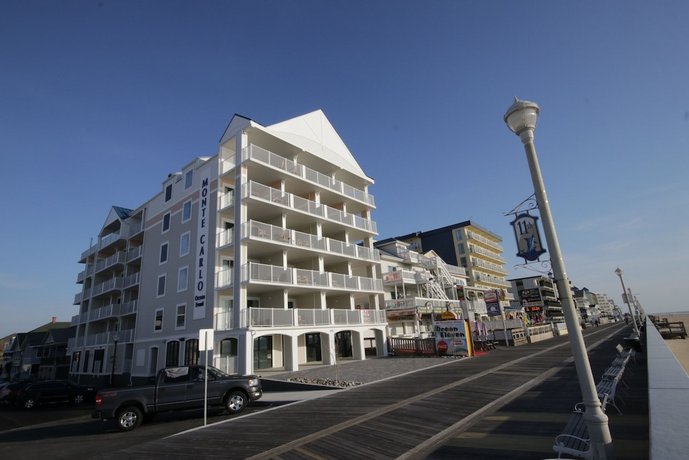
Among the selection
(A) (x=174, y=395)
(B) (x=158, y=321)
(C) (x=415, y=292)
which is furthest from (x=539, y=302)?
(A) (x=174, y=395)

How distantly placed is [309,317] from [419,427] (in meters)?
16.0

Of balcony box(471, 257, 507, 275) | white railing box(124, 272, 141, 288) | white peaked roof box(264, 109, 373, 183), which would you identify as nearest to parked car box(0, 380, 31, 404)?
white railing box(124, 272, 141, 288)

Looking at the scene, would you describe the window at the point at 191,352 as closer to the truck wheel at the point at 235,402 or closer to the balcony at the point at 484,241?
the truck wheel at the point at 235,402

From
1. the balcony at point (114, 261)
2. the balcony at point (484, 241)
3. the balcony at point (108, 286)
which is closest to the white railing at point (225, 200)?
the balcony at point (114, 261)

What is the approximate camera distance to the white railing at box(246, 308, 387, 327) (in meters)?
21.1

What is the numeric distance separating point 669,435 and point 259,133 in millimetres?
26392

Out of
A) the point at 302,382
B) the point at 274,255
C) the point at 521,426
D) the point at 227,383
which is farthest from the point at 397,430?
the point at 274,255

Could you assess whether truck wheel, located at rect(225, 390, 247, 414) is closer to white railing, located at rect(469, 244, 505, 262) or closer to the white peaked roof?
the white peaked roof

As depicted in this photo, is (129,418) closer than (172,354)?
Yes

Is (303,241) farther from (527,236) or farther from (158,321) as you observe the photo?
(527,236)

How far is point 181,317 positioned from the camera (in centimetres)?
2634

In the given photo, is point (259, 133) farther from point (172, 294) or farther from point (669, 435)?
point (669, 435)

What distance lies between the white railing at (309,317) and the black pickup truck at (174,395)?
8.19m

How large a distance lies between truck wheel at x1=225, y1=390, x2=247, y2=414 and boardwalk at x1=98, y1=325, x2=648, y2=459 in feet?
5.28
